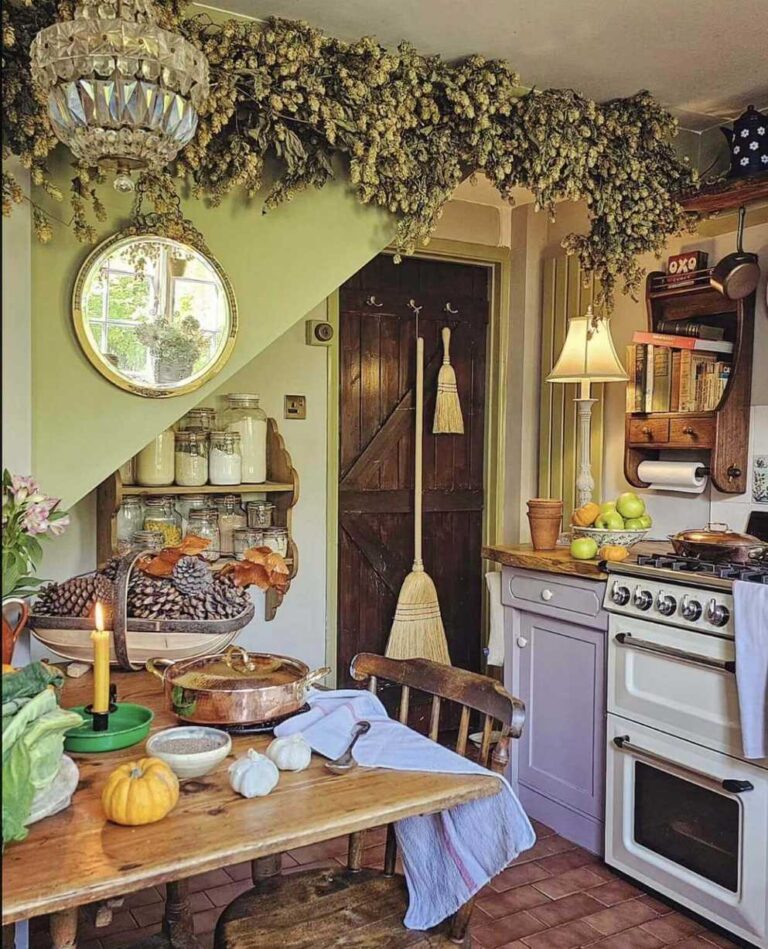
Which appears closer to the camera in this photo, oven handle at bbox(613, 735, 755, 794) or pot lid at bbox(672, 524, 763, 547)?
oven handle at bbox(613, 735, 755, 794)

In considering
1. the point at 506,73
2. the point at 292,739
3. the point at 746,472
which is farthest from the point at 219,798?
the point at 746,472

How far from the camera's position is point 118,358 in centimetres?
229

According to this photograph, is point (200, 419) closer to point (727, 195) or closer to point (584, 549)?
point (584, 549)

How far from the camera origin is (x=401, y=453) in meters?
4.00

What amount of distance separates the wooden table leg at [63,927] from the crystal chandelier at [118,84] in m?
1.23

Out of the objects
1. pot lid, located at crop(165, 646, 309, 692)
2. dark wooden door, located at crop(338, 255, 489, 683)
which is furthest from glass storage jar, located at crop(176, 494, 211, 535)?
pot lid, located at crop(165, 646, 309, 692)

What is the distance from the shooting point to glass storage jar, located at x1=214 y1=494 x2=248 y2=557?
311 cm

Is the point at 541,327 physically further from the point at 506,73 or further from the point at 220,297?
the point at 220,297

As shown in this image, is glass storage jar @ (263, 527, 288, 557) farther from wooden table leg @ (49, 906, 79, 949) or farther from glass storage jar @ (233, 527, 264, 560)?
wooden table leg @ (49, 906, 79, 949)

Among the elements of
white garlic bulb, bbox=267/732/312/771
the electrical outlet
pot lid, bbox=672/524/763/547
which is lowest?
white garlic bulb, bbox=267/732/312/771

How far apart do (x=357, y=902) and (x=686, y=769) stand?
4.25ft

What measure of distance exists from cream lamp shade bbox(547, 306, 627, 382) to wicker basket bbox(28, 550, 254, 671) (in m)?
1.86

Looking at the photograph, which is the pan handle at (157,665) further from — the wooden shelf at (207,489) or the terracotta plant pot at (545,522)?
the terracotta plant pot at (545,522)

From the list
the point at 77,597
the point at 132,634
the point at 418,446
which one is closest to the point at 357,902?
the point at 132,634
